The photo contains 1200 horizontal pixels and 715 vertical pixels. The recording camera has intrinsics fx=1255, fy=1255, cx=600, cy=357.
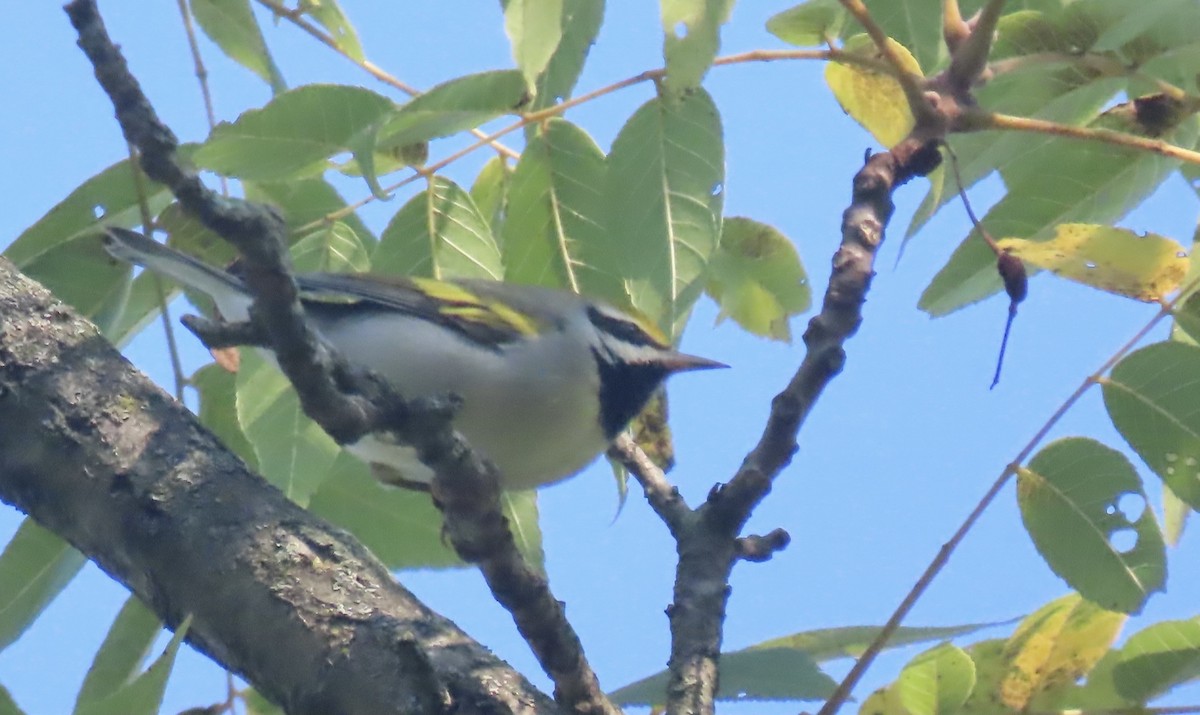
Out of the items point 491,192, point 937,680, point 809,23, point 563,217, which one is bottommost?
point 937,680

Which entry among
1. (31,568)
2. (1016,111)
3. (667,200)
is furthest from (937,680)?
(31,568)

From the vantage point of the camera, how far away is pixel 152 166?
1.47 meters

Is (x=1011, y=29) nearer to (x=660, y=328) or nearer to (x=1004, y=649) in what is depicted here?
(x=660, y=328)

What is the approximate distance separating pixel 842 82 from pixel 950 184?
1.05 ft

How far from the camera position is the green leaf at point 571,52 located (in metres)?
2.25

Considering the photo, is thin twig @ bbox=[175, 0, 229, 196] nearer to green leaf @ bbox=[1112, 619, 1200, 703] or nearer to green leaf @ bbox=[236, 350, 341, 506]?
green leaf @ bbox=[236, 350, 341, 506]

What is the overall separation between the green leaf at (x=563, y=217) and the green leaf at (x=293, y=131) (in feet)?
1.54

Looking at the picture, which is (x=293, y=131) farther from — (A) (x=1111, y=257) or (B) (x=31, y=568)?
(A) (x=1111, y=257)

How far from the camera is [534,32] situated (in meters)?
2.07

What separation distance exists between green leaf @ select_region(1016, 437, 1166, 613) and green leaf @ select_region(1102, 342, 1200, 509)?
9 centimetres

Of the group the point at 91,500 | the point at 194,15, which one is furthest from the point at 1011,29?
the point at 91,500

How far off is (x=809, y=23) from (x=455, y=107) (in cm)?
83

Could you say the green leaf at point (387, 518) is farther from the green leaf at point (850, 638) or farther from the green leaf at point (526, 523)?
the green leaf at point (850, 638)

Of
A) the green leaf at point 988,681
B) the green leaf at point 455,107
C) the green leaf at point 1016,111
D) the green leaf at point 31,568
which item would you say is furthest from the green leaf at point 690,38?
the green leaf at point 31,568
